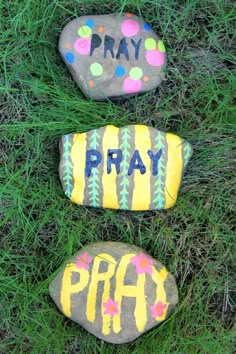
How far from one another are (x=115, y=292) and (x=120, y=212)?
20 centimetres

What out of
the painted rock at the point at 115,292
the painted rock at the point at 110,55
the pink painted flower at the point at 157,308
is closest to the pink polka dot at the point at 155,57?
the painted rock at the point at 110,55

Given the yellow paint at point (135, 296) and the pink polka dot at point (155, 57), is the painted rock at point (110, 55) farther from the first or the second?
the yellow paint at point (135, 296)

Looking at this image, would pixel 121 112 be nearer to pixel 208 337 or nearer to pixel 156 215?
pixel 156 215

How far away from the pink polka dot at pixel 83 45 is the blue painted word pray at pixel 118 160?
9.4 inches

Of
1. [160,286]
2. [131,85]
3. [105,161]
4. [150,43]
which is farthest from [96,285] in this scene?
[150,43]

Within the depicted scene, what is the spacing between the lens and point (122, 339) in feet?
5.40

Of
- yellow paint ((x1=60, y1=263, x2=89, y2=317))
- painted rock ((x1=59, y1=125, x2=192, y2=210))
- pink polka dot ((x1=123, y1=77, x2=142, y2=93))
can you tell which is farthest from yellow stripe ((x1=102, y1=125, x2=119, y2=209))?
yellow paint ((x1=60, y1=263, x2=89, y2=317))

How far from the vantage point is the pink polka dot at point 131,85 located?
5.40 ft

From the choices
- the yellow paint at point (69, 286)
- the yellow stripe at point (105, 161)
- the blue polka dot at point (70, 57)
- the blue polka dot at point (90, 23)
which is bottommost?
the yellow paint at point (69, 286)

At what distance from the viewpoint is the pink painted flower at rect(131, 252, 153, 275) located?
1649 millimetres

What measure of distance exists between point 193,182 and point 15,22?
59 cm

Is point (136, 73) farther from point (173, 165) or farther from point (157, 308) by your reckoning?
point (157, 308)

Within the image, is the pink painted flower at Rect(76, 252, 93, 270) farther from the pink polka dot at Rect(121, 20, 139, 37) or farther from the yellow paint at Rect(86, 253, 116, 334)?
the pink polka dot at Rect(121, 20, 139, 37)

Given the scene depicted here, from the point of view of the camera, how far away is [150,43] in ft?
5.44
